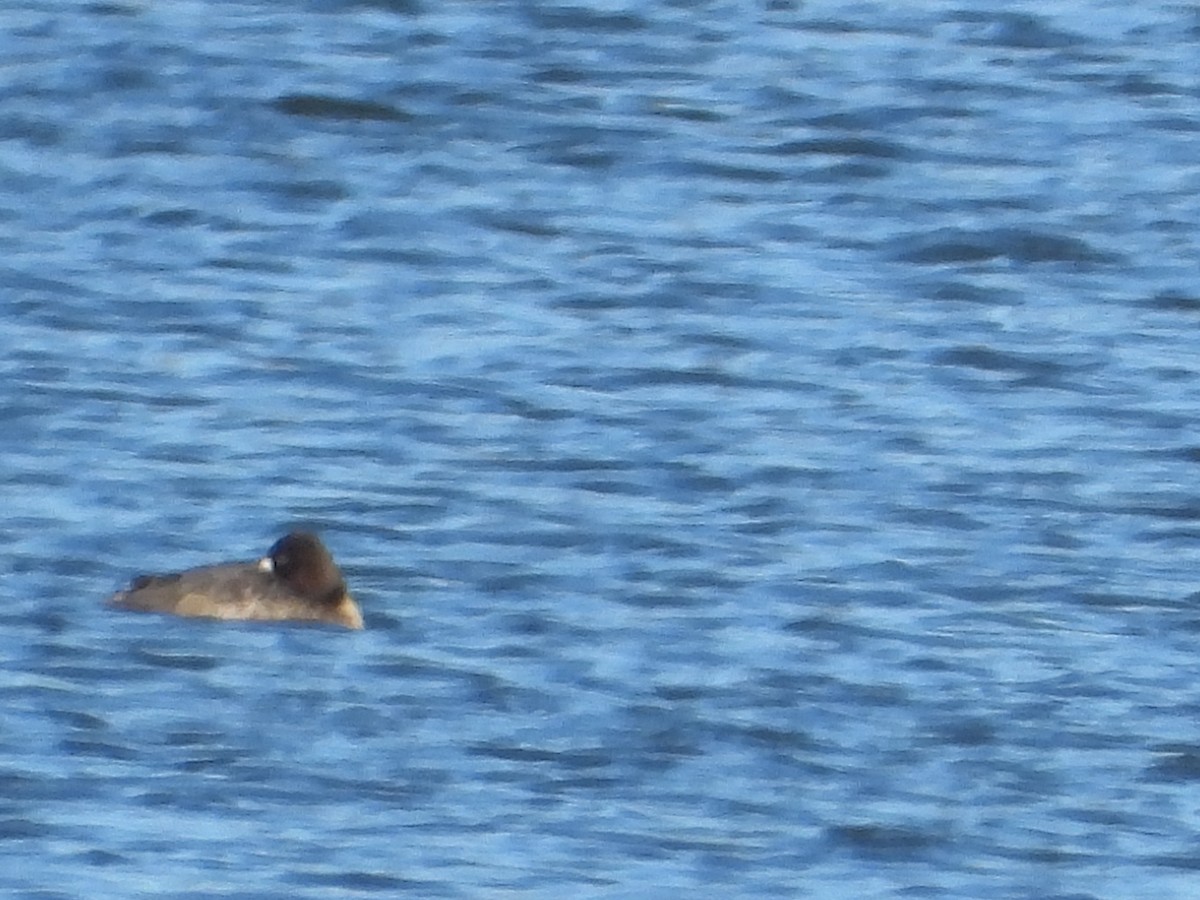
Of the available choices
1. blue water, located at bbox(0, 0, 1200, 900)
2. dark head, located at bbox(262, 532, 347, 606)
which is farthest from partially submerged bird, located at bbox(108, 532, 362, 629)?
blue water, located at bbox(0, 0, 1200, 900)

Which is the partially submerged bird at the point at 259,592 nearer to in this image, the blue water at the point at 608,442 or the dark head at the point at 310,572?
the dark head at the point at 310,572

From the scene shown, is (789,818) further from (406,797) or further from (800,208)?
(800,208)

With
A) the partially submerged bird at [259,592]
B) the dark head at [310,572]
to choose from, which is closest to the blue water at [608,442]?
the partially submerged bird at [259,592]

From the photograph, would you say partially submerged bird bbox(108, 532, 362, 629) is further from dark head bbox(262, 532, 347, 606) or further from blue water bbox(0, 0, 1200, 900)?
blue water bbox(0, 0, 1200, 900)

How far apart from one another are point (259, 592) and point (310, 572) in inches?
9.3

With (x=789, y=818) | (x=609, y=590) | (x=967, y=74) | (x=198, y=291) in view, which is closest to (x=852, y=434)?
(x=609, y=590)

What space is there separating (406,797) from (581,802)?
1.72 feet

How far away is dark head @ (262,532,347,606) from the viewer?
46.2ft

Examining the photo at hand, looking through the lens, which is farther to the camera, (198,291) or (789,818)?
(198,291)

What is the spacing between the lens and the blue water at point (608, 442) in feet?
39.3

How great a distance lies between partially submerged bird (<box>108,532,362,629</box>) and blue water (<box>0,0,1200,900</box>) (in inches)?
4.0

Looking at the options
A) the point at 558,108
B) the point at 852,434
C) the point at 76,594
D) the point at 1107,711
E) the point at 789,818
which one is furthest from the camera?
the point at 558,108

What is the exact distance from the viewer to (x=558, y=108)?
72.2ft

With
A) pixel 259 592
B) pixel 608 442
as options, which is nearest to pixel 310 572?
pixel 259 592
